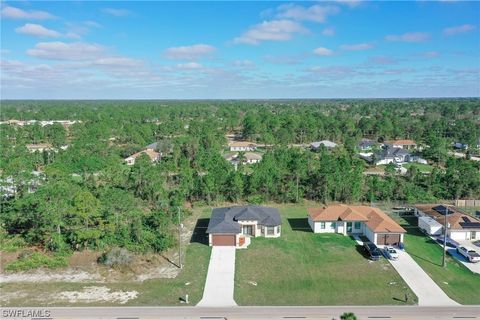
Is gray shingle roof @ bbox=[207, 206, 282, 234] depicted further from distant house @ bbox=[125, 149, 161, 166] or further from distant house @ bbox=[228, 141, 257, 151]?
distant house @ bbox=[228, 141, 257, 151]

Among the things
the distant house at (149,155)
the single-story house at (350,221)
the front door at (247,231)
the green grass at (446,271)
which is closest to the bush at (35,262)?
the front door at (247,231)

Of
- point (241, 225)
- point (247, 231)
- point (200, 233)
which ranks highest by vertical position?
point (241, 225)

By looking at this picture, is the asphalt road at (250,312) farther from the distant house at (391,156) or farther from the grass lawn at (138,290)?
the distant house at (391,156)

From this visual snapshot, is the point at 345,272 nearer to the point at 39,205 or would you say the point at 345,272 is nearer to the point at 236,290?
the point at 236,290

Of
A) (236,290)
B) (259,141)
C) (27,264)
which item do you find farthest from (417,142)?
(27,264)

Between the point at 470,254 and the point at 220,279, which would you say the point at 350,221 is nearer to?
the point at 470,254

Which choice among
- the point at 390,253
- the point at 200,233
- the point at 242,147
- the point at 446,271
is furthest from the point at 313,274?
the point at 242,147

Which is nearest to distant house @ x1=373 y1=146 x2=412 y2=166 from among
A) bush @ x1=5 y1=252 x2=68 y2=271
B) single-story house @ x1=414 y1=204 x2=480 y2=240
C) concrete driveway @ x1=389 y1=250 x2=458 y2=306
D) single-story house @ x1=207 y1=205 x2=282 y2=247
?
single-story house @ x1=414 y1=204 x2=480 y2=240
